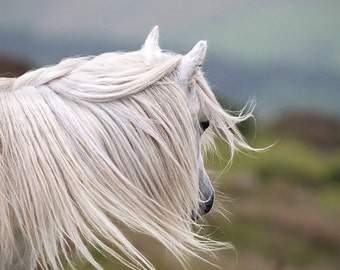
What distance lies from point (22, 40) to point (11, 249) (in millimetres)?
2340

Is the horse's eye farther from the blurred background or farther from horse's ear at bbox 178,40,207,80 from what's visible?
the blurred background

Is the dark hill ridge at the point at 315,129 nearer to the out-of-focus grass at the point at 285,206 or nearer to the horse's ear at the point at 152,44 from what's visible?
the out-of-focus grass at the point at 285,206

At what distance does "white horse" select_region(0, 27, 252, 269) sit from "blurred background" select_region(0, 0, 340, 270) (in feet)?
6.27

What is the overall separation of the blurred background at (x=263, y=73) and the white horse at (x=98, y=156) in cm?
191

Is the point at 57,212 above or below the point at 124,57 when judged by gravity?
below

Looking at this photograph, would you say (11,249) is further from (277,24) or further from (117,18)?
(277,24)

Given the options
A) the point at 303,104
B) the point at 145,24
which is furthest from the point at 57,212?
the point at 303,104

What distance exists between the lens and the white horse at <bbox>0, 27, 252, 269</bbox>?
3.64ft

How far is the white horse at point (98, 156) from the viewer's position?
1110 mm

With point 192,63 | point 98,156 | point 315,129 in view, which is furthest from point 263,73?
point 98,156

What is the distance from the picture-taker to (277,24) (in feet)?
11.3

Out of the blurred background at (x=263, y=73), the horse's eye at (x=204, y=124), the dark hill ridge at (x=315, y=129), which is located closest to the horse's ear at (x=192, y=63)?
the horse's eye at (x=204, y=124)

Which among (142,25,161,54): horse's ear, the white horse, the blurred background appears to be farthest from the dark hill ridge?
the white horse

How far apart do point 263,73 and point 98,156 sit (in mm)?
2369
